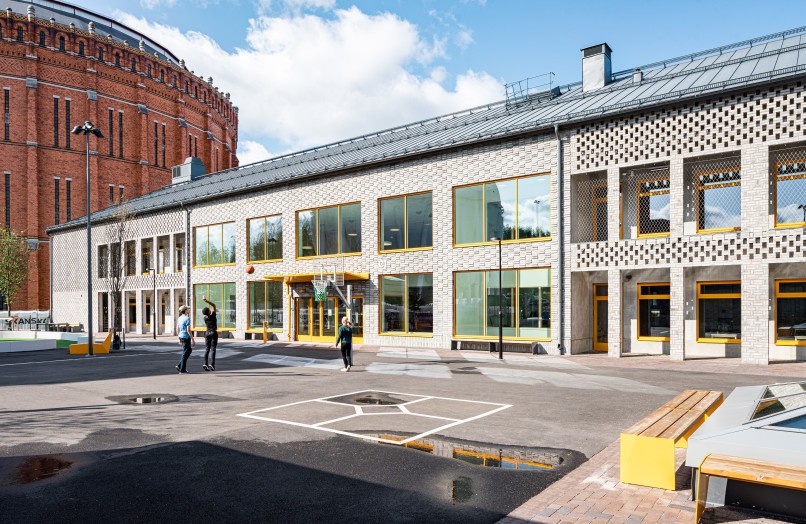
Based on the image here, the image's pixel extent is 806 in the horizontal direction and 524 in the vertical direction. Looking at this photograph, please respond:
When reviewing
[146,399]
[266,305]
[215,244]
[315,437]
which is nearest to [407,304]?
[266,305]

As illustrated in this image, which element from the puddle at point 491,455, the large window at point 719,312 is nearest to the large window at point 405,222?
the large window at point 719,312

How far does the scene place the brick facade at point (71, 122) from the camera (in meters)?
49.3

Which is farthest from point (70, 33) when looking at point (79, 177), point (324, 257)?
point (324, 257)

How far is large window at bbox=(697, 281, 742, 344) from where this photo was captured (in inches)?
758

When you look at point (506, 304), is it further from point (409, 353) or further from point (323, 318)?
point (323, 318)

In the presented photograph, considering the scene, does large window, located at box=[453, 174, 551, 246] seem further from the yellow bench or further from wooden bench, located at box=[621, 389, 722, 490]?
wooden bench, located at box=[621, 389, 722, 490]

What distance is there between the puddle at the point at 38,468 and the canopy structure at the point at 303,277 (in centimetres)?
1933

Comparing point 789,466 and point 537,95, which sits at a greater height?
point 537,95

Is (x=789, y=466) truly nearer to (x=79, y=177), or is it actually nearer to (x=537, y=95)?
(x=537, y=95)

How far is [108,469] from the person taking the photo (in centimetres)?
687

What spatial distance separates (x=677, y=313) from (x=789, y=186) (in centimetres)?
507

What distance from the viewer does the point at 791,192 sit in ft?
58.2

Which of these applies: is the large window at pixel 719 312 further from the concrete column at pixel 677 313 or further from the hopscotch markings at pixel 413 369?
the hopscotch markings at pixel 413 369

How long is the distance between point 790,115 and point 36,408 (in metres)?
20.5
